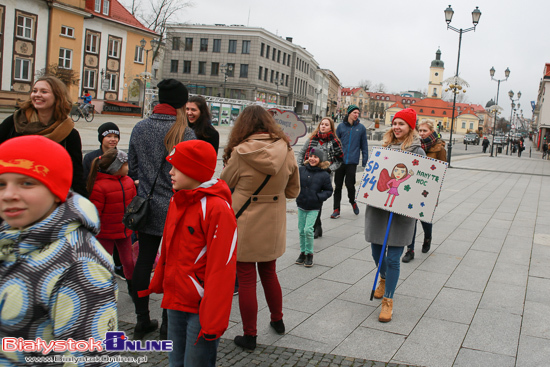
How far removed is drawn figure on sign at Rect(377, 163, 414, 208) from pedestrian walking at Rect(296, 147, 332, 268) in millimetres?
1297

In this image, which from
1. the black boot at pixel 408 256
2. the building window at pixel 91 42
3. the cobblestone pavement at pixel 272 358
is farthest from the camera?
the building window at pixel 91 42

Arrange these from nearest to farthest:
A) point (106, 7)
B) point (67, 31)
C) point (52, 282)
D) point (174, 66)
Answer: point (52, 282)
point (67, 31)
point (106, 7)
point (174, 66)

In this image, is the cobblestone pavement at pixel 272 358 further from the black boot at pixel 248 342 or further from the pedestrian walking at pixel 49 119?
the pedestrian walking at pixel 49 119

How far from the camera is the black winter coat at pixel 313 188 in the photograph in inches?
232

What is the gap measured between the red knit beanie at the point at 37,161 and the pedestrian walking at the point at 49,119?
2029 mm

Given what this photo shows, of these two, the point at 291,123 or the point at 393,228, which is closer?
the point at 393,228

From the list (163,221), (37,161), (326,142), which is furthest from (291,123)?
(37,161)

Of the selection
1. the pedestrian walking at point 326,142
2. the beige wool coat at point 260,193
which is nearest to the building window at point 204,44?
the pedestrian walking at point 326,142

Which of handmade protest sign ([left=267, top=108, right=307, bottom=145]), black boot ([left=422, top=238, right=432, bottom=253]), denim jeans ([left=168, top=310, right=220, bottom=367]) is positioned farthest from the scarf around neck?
handmade protest sign ([left=267, top=108, right=307, bottom=145])

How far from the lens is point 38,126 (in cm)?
368

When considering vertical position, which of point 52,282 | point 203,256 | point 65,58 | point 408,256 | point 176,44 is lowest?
point 408,256

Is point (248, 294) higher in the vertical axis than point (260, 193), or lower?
lower

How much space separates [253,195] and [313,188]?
7.42 ft

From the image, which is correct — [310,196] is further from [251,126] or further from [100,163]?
[100,163]
